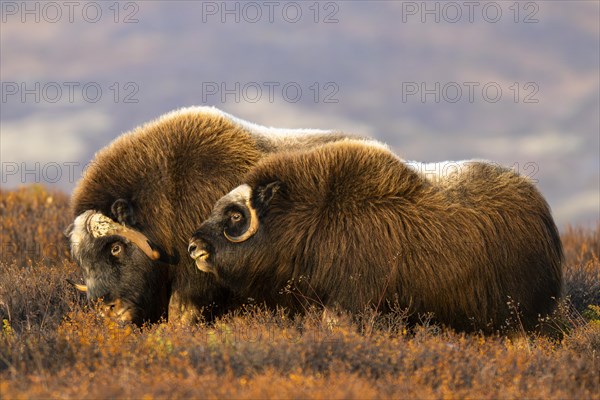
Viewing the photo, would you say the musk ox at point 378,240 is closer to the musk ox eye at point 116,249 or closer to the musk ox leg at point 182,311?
the musk ox leg at point 182,311

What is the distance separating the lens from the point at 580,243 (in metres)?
13.9

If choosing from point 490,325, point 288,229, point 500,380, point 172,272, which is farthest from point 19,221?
point 500,380

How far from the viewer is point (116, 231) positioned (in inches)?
287

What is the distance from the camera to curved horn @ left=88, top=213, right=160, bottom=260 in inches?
284

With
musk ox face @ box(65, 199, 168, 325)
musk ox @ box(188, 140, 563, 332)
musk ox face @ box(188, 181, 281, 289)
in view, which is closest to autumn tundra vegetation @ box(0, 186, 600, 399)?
musk ox @ box(188, 140, 563, 332)

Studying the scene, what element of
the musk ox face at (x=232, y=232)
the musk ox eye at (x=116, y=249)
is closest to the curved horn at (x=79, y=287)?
the musk ox eye at (x=116, y=249)

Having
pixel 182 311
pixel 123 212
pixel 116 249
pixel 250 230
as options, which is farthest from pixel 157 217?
pixel 250 230

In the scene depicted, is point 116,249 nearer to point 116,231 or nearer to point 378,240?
point 116,231

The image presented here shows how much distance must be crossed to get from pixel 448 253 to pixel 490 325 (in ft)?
2.16

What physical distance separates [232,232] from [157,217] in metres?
0.86

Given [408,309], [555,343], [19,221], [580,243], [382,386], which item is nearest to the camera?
[382,386]

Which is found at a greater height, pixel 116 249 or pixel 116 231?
pixel 116 231

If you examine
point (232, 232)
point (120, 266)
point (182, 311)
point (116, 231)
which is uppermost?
point (232, 232)

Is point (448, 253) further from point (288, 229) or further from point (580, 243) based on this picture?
point (580, 243)
